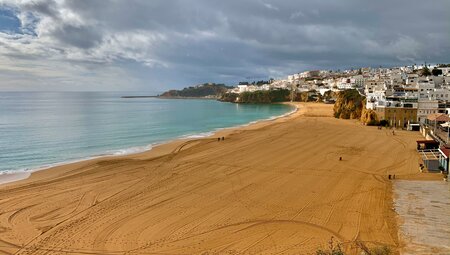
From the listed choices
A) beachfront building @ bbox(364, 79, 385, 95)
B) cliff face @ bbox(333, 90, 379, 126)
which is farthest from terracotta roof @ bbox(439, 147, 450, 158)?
beachfront building @ bbox(364, 79, 385, 95)

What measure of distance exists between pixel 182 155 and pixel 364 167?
12172 millimetres

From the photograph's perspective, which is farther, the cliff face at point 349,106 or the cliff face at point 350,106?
the cliff face at point 349,106

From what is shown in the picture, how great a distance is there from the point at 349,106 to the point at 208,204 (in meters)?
41.7

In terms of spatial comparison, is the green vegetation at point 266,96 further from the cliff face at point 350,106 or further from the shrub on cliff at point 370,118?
the shrub on cliff at point 370,118

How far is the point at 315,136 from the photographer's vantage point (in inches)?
1253

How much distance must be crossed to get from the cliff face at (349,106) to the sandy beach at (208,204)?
25973mm

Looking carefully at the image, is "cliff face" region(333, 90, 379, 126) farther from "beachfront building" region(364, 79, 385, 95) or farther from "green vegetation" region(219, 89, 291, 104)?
"green vegetation" region(219, 89, 291, 104)

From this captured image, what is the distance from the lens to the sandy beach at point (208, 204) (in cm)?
1055

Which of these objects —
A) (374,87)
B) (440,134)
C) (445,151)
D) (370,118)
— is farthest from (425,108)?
(445,151)

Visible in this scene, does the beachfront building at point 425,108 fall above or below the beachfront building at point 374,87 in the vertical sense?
below

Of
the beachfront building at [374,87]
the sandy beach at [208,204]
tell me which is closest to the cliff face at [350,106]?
the beachfront building at [374,87]

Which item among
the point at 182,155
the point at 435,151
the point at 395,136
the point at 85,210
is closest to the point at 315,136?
the point at 395,136

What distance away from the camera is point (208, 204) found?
45.5 ft

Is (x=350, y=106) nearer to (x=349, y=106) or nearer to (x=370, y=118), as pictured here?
(x=349, y=106)
